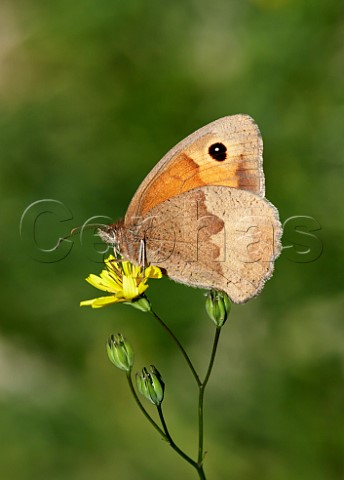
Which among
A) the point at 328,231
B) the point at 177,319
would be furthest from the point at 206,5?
the point at 177,319

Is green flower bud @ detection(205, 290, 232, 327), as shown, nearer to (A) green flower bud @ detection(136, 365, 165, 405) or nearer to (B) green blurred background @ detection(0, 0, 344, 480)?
(A) green flower bud @ detection(136, 365, 165, 405)

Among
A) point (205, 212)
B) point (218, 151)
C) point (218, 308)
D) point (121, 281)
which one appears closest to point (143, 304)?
point (121, 281)

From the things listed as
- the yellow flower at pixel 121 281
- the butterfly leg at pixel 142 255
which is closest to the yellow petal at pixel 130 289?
the yellow flower at pixel 121 281

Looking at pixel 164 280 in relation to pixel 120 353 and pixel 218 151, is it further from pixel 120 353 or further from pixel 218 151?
pixel 120 353

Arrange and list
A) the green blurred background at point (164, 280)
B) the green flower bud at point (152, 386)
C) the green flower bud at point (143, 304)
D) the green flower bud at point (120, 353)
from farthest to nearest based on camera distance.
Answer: the green blurred background at point (164, 280), the green flower bud at point (143, 304), the green flower bud at point (120, 353), the green flower bud at point (152, 386)

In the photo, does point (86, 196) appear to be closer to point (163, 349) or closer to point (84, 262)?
point (84, 262)

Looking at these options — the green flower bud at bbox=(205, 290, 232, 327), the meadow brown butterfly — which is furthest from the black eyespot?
the green flower bud at bbox=(205, 290, 232, 327)

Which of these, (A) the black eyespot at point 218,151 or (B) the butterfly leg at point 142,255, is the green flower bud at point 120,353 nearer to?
(B) the butterfly leg at point 142,255
